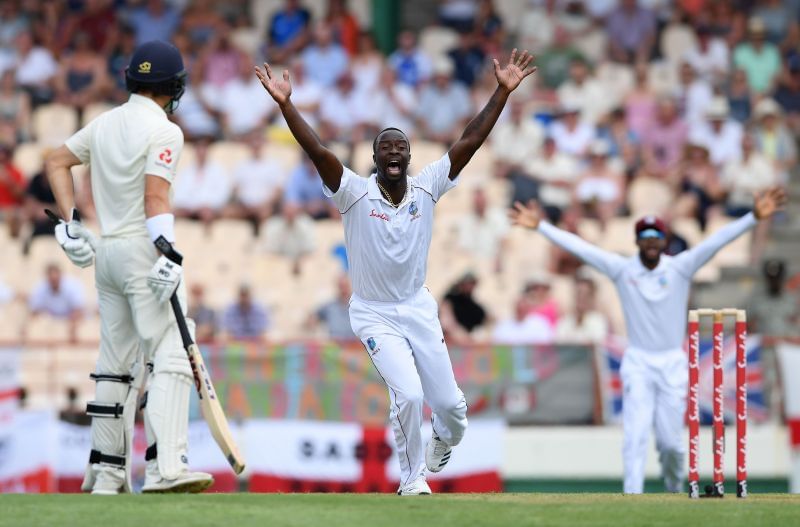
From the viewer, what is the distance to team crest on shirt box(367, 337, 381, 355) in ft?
31.7

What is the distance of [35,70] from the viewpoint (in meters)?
20.6

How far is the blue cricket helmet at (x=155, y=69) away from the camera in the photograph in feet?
30.6

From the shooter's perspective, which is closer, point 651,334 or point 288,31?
point 651,334

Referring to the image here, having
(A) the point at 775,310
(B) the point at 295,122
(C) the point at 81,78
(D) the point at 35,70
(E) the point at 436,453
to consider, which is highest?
(D) the point at 35,70

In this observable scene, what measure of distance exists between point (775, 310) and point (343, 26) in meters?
7.03

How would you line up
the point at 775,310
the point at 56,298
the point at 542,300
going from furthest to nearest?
the point at 56,298
the point at 775,310
the point at 542,300

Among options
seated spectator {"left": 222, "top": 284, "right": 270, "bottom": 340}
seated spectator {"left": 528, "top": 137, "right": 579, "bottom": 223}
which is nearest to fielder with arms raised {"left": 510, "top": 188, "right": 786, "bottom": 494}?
seated spectator {"left": 222, "top": 284, "right": 270, "bottom": 340}

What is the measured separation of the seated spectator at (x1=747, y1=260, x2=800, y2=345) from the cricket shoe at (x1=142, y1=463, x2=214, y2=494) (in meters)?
8.29

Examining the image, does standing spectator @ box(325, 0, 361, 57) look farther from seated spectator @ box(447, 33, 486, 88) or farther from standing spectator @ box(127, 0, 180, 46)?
standing spectator @ box(127, 0, 180, 46)

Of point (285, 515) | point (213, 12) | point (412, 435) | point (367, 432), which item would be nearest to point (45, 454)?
point (367, 432)

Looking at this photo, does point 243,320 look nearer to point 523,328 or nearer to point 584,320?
point 523,328

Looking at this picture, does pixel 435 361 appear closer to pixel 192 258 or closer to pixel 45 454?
pixel 45 454

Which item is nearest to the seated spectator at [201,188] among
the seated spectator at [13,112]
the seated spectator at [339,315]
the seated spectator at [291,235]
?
the seated spectator at [291,235]

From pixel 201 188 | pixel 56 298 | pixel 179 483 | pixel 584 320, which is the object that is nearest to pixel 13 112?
pixel 201 188
